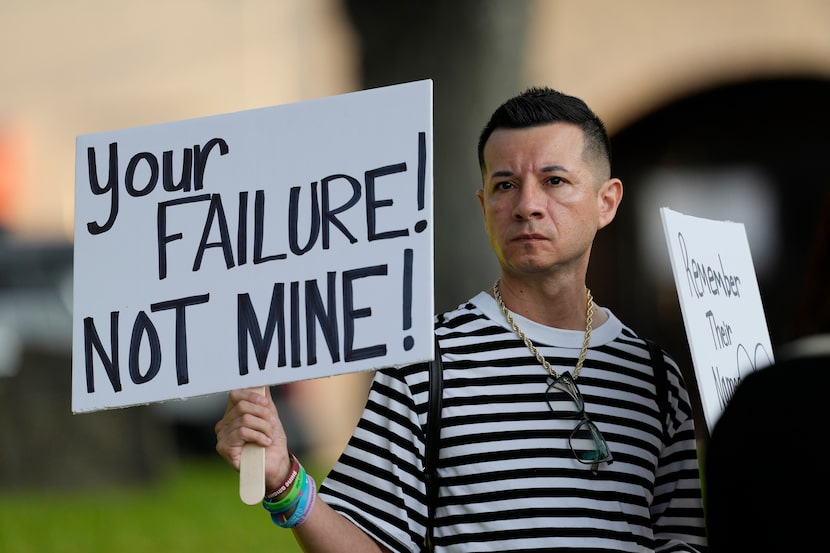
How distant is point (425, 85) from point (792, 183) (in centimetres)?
936

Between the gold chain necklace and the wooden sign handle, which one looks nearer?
the wooden sign handle

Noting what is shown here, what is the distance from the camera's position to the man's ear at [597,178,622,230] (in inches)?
111

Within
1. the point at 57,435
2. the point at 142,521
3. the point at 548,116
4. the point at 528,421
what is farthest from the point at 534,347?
the point at 57,435

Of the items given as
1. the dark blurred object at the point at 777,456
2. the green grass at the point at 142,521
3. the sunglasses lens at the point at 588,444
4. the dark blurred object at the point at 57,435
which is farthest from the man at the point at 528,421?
the dark blurred object at the point at 57,435

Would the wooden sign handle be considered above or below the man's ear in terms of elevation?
below

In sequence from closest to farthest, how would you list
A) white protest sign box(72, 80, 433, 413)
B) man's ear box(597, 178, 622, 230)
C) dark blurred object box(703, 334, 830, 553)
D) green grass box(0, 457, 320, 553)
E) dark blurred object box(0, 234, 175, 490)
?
dark blurred object box(703, 334, 830, 553) → white protest sign box(72, 80, 433, 413) → man's ear box(597, 178, 622, 230) → green grass box(0, 457, 320, 553) → dark blurred object box(0, 234, 175, 490)

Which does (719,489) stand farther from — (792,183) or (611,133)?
(792,183)

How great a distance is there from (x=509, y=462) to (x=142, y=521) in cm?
Result: 511

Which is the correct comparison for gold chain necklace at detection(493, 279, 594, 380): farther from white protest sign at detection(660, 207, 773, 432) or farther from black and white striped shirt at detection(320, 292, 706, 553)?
white protest sign at detection(660, 207, 773, 432)

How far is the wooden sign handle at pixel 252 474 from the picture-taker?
238 cm

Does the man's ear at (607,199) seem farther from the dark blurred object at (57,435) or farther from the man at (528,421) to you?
the dark blurred object at (57,435)

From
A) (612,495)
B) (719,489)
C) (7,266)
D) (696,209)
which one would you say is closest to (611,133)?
(696,209)

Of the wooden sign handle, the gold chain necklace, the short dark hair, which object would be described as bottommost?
the wooden sign handle

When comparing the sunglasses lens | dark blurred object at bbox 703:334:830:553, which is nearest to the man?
the sunglasses lens
